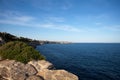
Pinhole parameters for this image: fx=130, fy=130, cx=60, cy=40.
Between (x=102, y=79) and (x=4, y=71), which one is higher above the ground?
(x=4, y=71)

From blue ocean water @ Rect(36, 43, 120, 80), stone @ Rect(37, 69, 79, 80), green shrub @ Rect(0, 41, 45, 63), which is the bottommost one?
blue ocean water @ Rect(36, 43, 120, 80)

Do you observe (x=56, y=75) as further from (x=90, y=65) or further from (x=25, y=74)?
(x=90, y=65)

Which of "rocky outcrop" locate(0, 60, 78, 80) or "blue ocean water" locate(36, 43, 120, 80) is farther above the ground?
"rocky outcrop" locate(0, 60, 78, 80)

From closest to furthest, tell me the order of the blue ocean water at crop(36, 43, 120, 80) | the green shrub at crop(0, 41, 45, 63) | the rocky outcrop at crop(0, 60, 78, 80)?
the rocky outcrop at crop(0, 60, 78, 80)
the green shrub at crop(0, 41, 45, 63)
the blue ocean water at crop(36, 43, 120, 80)

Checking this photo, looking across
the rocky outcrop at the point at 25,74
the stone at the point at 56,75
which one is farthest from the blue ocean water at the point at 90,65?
the rocky outcrop at the point at 25,74

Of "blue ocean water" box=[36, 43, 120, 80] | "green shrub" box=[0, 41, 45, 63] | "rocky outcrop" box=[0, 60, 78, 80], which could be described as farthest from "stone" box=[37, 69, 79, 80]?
"blue ocean water" box=[36, 43, 120, 80]

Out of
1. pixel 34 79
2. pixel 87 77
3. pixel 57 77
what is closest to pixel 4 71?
pixel 34 79

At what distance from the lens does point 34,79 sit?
63.2 feet

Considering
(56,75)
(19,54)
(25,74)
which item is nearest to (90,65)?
(19,54)

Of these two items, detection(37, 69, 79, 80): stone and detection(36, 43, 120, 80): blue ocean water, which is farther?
detection(36, 43, 120, 80): blue ocean water

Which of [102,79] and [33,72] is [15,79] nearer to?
[33,72]

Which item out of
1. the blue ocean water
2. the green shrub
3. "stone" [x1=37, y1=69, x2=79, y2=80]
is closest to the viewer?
"stone" [x1=37, y1=69, x2=79, y2=80]

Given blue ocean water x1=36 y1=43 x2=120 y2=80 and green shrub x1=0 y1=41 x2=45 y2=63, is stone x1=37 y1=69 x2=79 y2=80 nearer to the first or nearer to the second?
green shrub x1=0 y1=41 x2=45 y2=63

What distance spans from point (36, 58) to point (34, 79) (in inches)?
479
